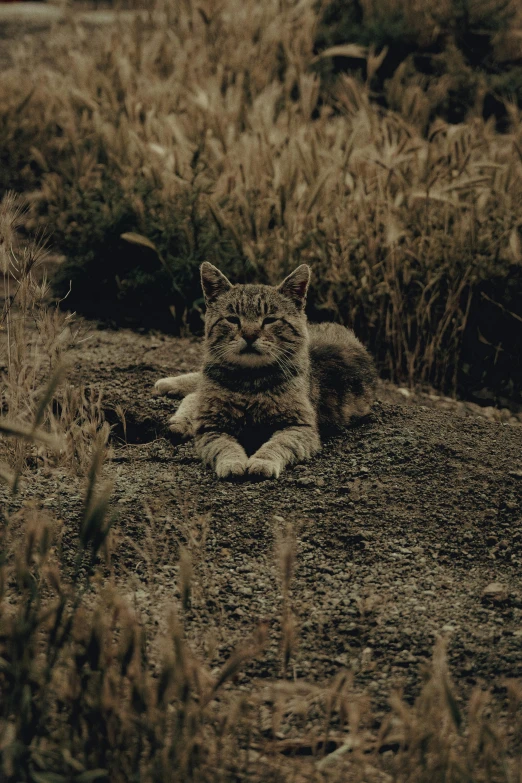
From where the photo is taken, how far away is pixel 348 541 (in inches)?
131

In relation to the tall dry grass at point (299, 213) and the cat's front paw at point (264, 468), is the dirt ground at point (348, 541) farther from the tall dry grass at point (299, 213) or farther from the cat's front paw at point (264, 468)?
the tall dry grass at point (299, 213)

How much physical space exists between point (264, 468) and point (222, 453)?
9.6 inches

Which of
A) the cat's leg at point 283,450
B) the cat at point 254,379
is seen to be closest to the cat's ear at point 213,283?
the cat at point 254,379

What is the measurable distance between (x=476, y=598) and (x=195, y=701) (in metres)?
1.04

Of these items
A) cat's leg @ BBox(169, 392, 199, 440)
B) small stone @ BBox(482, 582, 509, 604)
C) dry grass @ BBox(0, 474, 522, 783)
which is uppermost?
dry grass @ BBox(0, 474, 522, 783)

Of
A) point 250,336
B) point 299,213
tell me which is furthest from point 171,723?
point 299,213

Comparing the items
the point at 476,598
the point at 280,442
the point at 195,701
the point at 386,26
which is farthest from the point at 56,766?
the point at 386,26

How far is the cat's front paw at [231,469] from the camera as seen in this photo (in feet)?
12.0

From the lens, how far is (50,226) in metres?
6.23

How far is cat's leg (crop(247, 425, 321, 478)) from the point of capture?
12.1 feet

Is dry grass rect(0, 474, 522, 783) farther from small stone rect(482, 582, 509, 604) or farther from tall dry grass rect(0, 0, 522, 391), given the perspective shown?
tall dry grass rect(0, 0, 522, 391)

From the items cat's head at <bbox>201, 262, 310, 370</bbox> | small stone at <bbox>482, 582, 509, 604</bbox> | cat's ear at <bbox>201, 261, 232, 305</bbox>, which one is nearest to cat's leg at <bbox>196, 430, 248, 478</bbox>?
cat's head at <bbox>201, 262, 310, 370</bbox>

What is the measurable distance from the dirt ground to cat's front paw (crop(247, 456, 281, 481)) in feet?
0.15

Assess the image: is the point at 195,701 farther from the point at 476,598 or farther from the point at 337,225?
the point at 337,225
